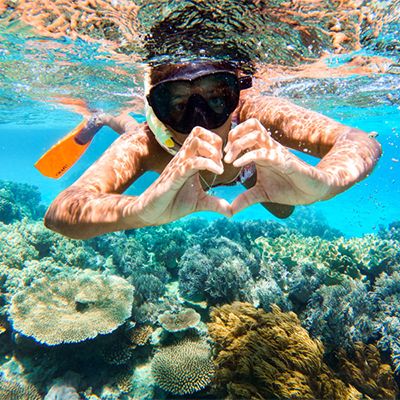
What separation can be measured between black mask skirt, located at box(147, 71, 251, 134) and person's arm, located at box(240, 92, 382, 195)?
1.66 feet

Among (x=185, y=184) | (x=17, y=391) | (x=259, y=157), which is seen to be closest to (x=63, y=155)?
(x=17, y=391)

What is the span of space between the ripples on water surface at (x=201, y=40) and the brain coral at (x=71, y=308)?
5822 millimetres

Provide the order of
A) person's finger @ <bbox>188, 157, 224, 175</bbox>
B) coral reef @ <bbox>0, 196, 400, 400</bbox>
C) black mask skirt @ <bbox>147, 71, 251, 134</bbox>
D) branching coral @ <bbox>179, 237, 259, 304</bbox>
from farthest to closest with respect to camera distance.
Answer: branching coral @ <bbox>179, 237, 259, 304</bbox> → coral reef @ <bbox>0, 196, 400, 400</bbox> → black mask skirt @ <bbox>147, 71, 251, 134</bbox> → person's finger @ <bbox>188, 157, 224, 175</bbox>

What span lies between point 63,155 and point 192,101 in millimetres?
4364

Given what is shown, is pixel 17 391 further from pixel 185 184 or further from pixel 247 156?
pixel 247 156

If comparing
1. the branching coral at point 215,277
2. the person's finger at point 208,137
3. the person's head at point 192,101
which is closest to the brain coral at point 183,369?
the branching coral at point 215,277

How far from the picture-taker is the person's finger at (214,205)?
73.6 inches

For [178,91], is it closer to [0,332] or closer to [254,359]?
[254,359]

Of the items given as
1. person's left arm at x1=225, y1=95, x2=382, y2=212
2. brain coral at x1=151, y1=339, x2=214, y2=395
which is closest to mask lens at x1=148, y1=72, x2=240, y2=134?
person's left arm at x1=225, y1=95, x2=382, y2=212

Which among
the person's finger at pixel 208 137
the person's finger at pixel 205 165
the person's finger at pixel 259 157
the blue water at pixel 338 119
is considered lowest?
the blue water at pixel 338 119

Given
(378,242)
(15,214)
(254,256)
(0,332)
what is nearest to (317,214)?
(378,242)

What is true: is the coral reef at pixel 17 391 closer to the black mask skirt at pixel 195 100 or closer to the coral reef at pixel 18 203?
the black mask skirt at pixel 195 100

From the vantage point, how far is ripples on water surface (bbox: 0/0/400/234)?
16.9 ft

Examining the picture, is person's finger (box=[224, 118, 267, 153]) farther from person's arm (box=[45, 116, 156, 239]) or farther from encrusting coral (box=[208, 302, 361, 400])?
encrusting coral (box=[208, 302, 361, 400])
